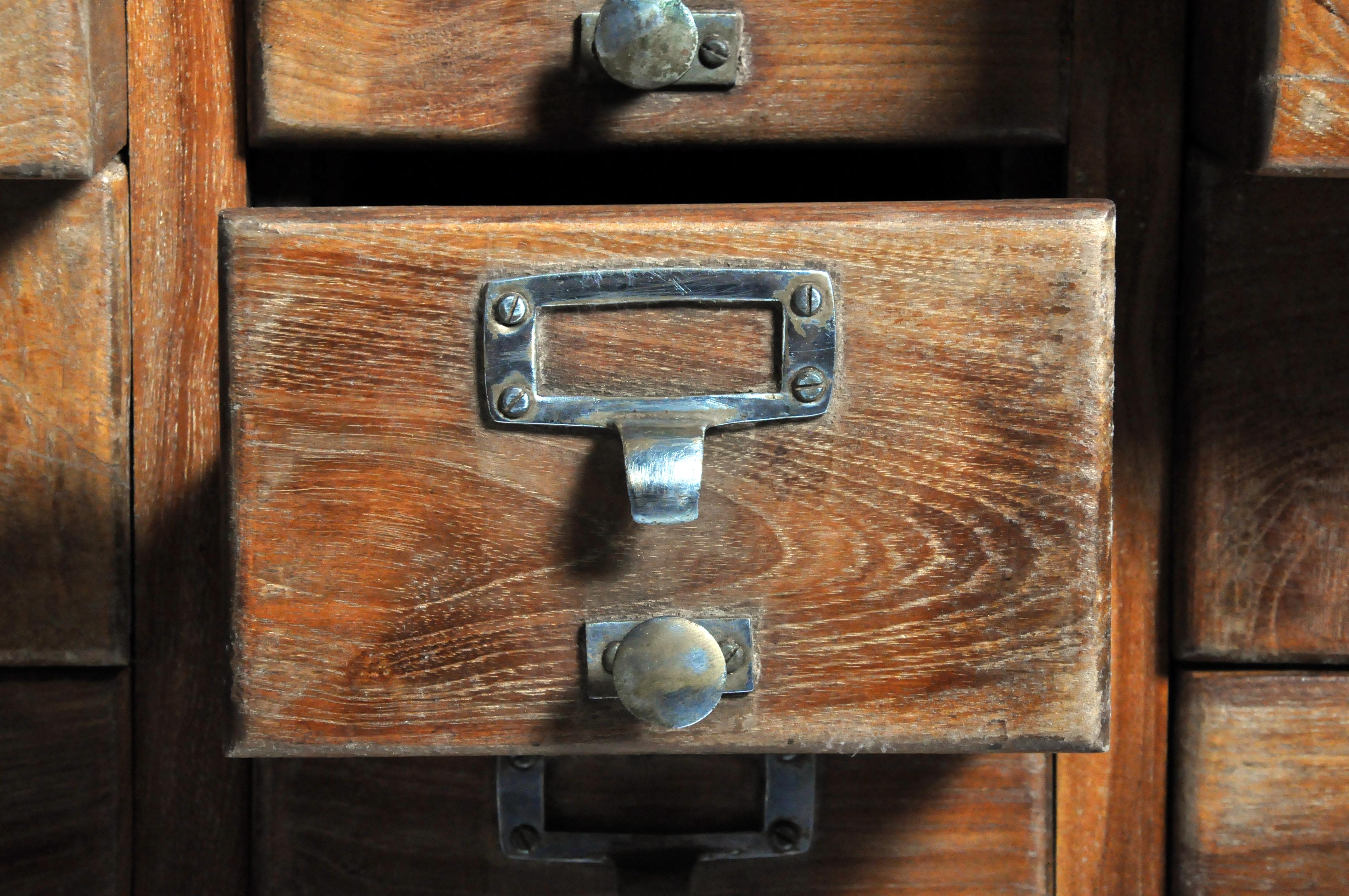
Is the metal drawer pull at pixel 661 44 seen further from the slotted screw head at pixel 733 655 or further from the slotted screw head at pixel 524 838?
the slotted screw head at pixel 524 838

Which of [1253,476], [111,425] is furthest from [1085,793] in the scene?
[111,425]

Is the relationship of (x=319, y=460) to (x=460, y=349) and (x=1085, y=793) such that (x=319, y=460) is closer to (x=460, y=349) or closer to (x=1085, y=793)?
(x=460, y=349)

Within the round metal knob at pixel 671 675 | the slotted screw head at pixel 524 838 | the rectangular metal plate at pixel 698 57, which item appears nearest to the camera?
the round metal knob at pixel 671 675

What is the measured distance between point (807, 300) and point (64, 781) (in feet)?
1.53

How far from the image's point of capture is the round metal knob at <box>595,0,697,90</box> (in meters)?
0.47

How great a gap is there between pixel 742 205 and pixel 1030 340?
12 centimetres

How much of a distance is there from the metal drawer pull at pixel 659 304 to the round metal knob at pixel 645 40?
0.31ft

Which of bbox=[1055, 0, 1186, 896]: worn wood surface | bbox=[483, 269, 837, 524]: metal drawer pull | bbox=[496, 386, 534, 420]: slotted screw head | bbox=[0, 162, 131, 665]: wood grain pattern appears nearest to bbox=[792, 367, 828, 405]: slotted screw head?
bbox=[483, 269, 837, 524]: metal drawer pull

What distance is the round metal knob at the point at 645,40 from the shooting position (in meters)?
0.47

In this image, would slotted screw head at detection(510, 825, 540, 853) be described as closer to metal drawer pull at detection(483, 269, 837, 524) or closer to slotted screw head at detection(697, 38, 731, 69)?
metal drawer pull at detection(483, 269, 837, 524)

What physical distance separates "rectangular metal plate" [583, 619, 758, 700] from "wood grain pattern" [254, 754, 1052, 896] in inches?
8.1

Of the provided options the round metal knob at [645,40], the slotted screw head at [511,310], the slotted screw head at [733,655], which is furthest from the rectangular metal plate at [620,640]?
the round metal knob at [645,40]

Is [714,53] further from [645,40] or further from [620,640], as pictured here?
[620,640]

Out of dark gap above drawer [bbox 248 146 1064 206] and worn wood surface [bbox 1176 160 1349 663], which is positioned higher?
dark gap above drawer [bbox 248 146 1064 206]
